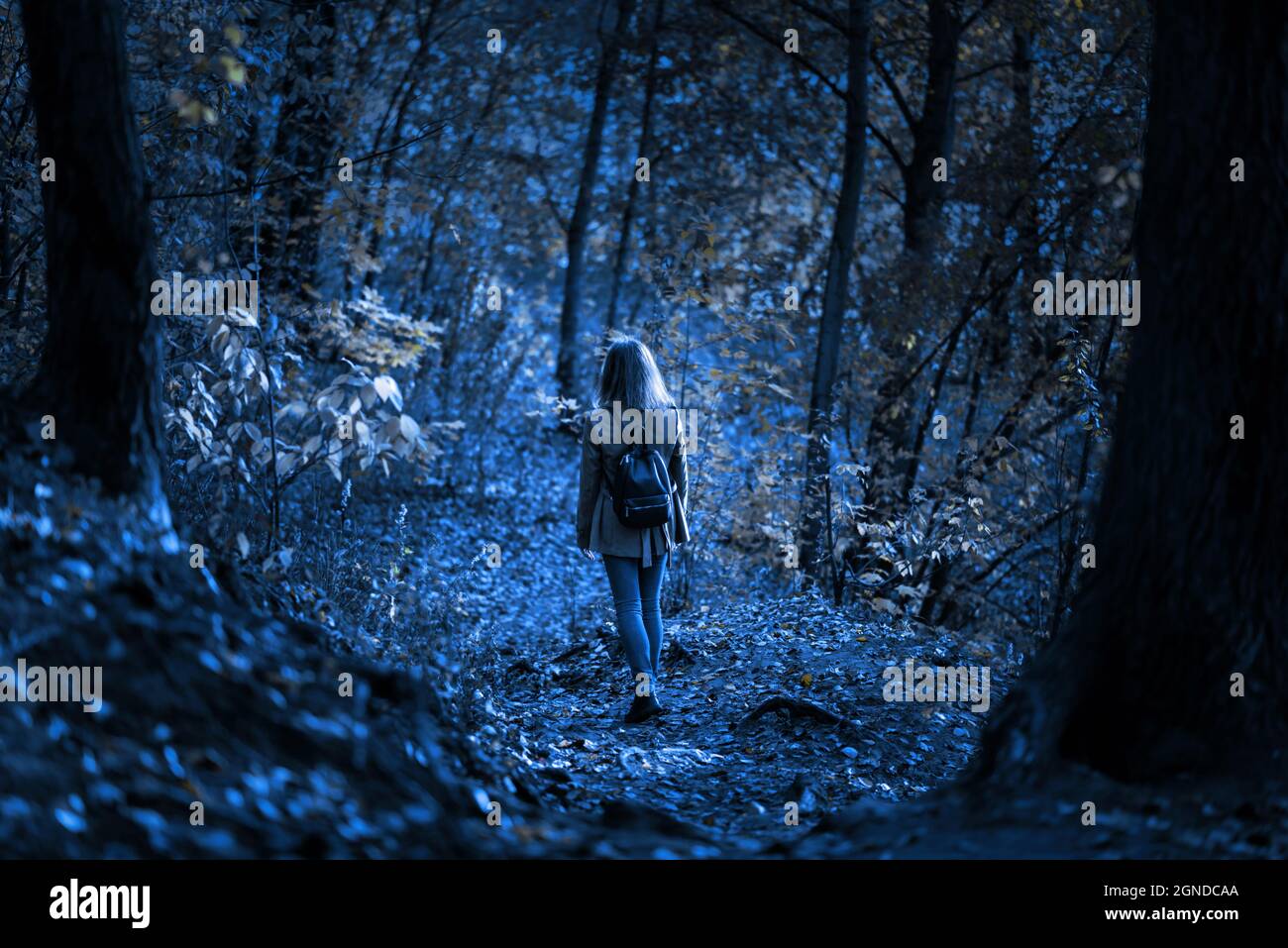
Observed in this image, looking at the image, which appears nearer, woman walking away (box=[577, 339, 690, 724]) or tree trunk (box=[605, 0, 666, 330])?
woman walking away (box=[577, 339, 690, 724])

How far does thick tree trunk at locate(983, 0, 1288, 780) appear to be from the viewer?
3.98m

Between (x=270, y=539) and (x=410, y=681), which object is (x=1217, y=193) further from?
(x=270, y=539)

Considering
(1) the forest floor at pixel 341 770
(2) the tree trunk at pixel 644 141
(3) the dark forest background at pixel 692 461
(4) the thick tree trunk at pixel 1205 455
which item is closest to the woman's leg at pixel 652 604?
(3) the dark forest background at pixel 692 461

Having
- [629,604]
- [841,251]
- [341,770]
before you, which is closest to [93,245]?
[341,770]

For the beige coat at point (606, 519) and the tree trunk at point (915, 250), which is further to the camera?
the tree trunk at point (915, 250)

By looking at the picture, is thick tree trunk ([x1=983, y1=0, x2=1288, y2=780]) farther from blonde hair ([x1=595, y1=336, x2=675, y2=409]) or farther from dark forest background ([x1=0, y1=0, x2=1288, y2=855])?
blonde hair ([x1=595, y1=336, x2=675, y2=409])

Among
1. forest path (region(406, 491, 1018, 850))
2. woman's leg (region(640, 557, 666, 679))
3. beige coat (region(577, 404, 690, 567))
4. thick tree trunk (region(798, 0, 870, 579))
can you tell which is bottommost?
forest path (region(406, 491, 1018, 850))

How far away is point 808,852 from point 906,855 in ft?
1.16

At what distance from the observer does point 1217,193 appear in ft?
13.1

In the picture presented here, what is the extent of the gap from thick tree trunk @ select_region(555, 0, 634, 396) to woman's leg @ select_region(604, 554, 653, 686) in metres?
12.1

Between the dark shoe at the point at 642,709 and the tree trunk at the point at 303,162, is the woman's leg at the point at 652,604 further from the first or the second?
the tree trunk at the point at 303,162

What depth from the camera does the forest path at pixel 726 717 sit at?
536 cm

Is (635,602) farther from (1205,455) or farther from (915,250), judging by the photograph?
(915,250)

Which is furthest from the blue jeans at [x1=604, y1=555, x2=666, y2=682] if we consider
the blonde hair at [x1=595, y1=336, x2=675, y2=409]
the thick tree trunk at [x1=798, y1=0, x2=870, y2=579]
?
the thick tree trunk at [x1=798, y1=0, x2=870, y2=579]
